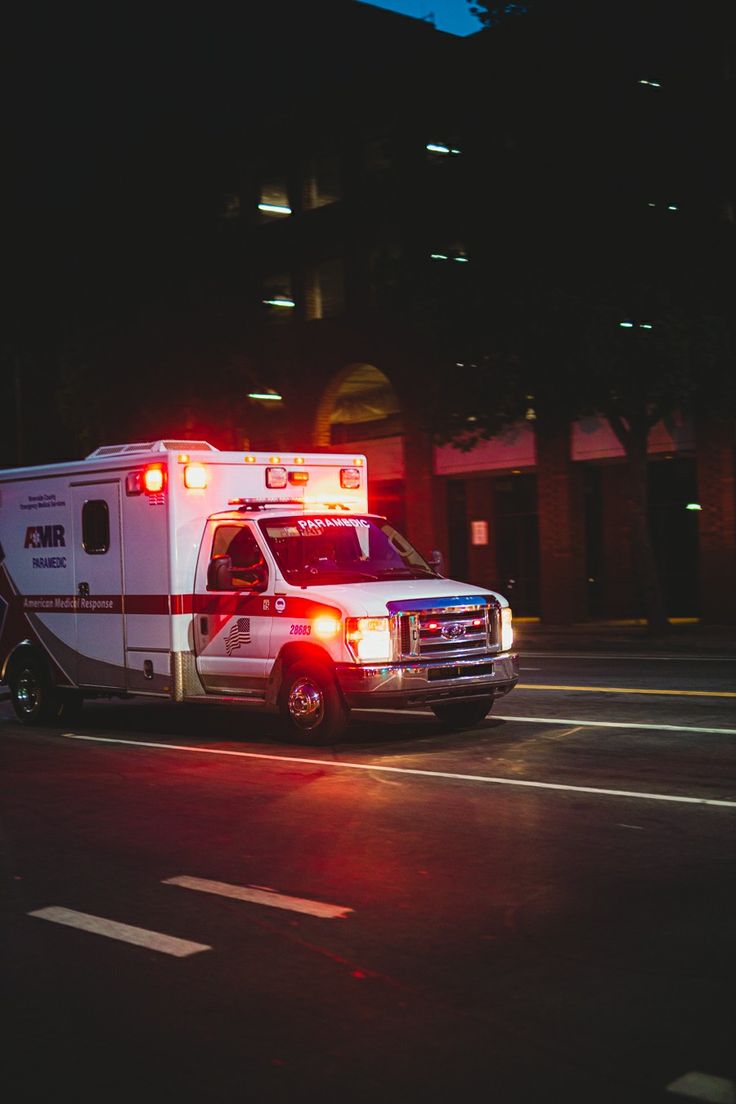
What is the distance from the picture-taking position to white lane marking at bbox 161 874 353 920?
6633 millimetres

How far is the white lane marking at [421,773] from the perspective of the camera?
9.09m

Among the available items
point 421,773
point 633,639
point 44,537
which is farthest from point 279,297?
point 421,773

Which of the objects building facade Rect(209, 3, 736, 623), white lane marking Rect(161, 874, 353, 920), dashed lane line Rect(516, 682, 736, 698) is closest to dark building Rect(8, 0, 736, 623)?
building facade Rect(209, 3, 736, 623)

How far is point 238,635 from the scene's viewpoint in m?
13.2

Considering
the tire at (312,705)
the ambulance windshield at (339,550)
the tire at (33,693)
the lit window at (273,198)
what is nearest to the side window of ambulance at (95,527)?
the tire at (33,693)

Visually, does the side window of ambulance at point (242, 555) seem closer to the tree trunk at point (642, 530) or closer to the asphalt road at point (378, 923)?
the asphalt road at point (378, 923)

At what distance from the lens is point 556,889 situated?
6.88m

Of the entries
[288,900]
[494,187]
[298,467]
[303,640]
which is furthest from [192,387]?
[288,900]

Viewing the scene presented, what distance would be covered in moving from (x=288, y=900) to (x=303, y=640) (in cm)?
575

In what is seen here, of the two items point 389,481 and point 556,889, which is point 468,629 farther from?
point 389,481

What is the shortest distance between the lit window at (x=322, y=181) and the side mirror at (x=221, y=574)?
83.7 ft

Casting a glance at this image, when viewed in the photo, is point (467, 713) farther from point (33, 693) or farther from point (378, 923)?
point (378, 923)

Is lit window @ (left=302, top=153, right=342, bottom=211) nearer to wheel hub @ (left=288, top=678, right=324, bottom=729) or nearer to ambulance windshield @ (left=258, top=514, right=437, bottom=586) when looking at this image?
ambulance windshield @ (left=258, top=514, right=437, bottom=586)

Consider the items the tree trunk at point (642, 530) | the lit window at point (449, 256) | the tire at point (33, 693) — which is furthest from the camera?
the lit window at point (449, 256)
